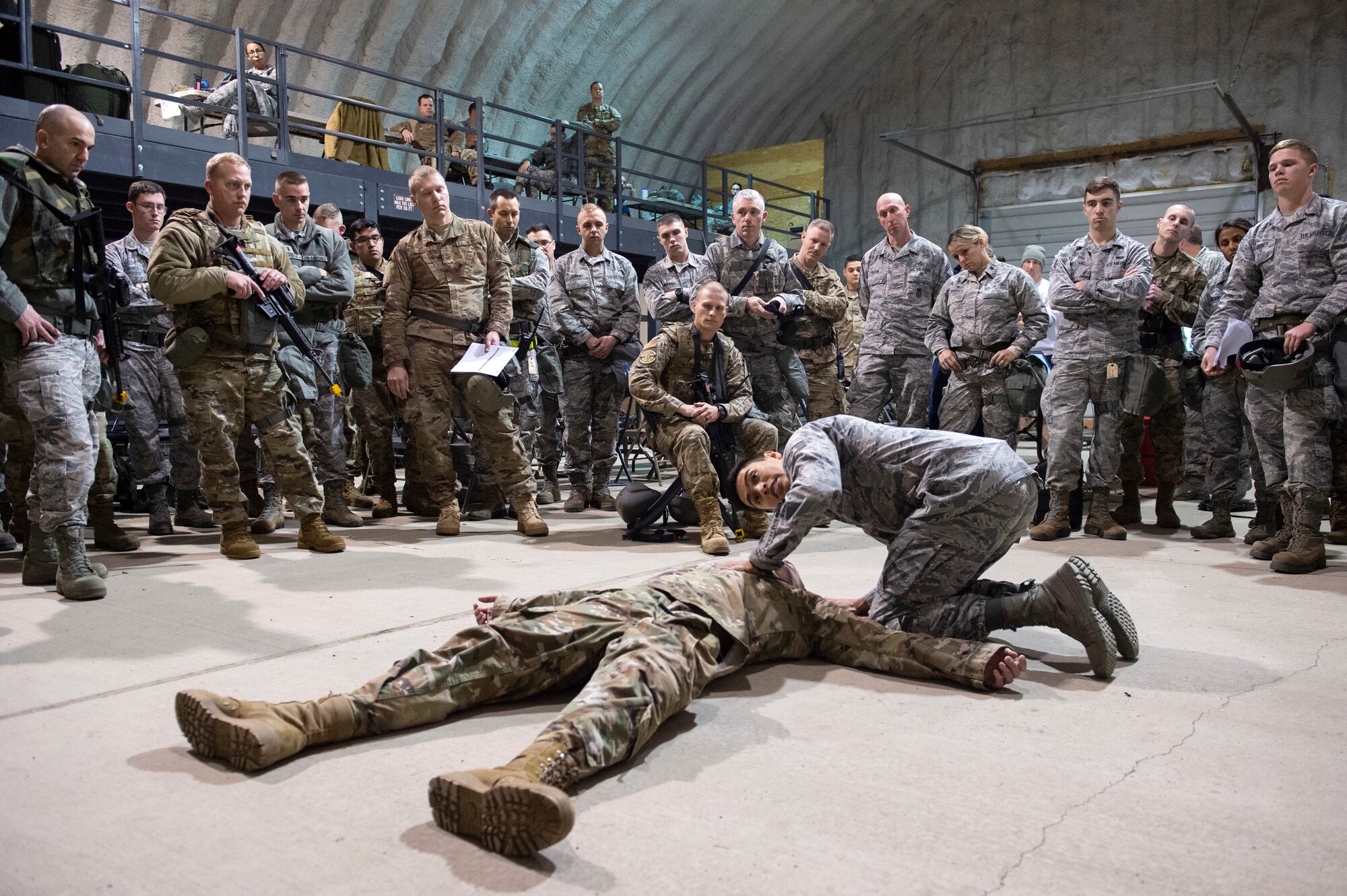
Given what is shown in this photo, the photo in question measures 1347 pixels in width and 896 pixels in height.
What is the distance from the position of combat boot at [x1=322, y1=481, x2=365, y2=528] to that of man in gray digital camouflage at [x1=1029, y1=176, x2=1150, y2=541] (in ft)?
12.7

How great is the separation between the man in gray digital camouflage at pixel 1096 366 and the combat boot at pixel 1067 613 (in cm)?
261

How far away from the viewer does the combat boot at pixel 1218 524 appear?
5.21m

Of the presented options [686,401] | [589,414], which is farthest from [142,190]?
[686,401]

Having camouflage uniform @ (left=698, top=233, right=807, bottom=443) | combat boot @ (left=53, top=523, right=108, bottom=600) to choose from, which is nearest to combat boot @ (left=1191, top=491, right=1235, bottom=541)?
camouflage uniform @ (left=698, top=233, right=807, bottom=443)

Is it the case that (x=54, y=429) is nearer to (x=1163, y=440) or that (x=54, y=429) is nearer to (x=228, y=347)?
(x=228, y=347)

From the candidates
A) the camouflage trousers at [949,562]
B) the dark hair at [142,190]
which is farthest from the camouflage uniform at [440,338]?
the camouflage trousers at [949,562]

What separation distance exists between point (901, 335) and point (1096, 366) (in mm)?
1213

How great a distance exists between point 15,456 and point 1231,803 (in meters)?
4.70

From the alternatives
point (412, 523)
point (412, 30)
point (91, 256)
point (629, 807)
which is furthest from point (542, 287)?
point (412, 30)

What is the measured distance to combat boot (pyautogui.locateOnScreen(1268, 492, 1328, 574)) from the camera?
4199mm

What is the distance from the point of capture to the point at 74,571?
11.8ft

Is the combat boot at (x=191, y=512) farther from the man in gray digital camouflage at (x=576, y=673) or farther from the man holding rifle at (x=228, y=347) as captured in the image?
the man in gray digital camouflage at (x=576, y=673)

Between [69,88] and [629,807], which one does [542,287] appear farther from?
[629,807]

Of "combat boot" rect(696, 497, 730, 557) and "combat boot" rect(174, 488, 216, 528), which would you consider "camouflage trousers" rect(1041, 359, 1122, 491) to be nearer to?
"combat boot" rect(696, 497, 730, 557)
